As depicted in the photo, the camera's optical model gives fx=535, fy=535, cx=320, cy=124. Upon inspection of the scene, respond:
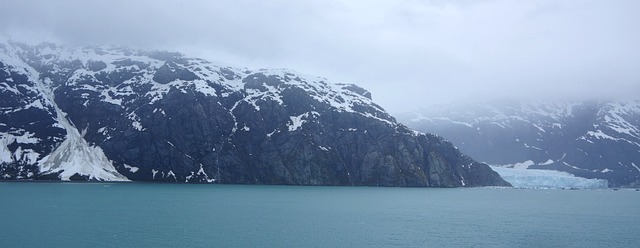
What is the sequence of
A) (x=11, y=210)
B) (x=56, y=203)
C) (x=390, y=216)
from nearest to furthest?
(x=11, y=210), (x=390, y=216), (x=56, y=203)

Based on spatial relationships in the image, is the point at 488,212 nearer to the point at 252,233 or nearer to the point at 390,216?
the point at 390,216

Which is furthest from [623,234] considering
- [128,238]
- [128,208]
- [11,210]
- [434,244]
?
[11,210]

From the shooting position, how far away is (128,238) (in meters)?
86.6

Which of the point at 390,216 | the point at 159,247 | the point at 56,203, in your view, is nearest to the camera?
the point at 159,247

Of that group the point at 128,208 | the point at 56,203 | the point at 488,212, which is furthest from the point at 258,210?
the point at 488,212

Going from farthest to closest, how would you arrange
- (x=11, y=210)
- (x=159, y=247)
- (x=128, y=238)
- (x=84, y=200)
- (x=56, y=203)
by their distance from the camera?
(x=84, y=200), (x=56, y=203), (x=11, y=210), (x=128, y=238), (x=159, y=247)

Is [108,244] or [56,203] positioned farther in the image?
[56,203]

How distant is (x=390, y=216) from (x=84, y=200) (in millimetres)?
88544

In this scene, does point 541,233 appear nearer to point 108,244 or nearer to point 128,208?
point 108,244

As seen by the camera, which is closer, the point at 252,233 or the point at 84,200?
the point at 252,233

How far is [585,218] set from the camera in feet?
450

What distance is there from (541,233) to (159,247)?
7119 centimetres

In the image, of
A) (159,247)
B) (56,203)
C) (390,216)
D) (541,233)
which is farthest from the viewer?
(56,203)

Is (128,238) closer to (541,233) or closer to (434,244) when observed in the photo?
(434,244)
